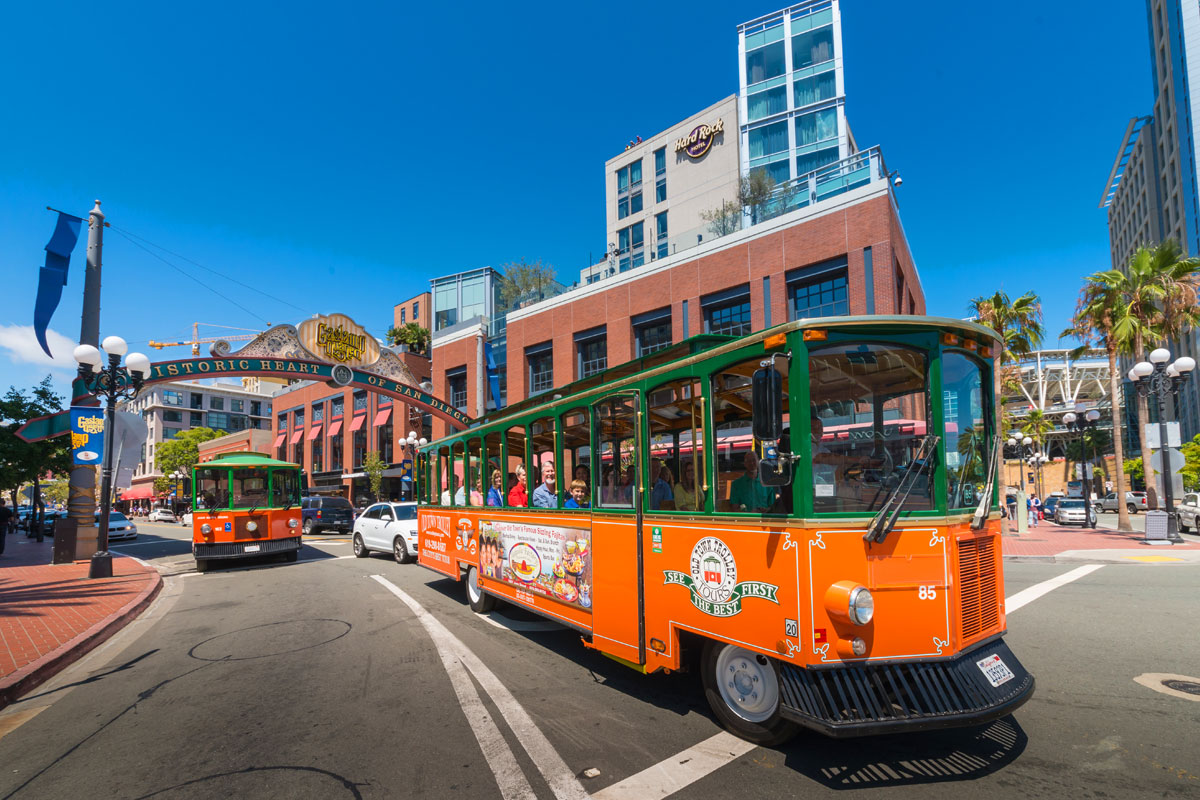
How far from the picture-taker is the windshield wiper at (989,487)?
4406 millimetres

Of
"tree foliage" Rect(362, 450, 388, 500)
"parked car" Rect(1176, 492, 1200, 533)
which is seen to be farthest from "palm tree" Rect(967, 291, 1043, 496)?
"tree foliage" Rect(362, 450, 388, 500)

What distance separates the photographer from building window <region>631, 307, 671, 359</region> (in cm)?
2803

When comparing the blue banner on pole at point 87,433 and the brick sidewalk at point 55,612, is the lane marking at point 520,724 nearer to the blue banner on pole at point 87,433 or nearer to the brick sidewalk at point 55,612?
the brick sidewalk at point 55,612

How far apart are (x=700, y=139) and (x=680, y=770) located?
4828 centimetres

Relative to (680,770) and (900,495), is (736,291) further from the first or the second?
(680,770)

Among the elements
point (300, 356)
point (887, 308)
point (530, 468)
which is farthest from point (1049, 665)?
point (300, 356)

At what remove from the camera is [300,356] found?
23203 mm

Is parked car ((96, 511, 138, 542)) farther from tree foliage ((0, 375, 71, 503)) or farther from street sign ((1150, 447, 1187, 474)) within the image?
street sign ((1150, 447, 1187, 474))

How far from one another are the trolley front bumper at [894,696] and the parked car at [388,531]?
13.5 meters

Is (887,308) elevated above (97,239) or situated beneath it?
situated beneath

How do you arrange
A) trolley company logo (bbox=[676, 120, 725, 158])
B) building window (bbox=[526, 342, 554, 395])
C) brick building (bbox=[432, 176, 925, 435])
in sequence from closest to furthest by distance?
brick building (bbox=[432, 176, 925, 435]) → building window (bbox=[526, 342, 554, 395]) → trolley company logo (bbox=[676, 120, 725, 158])

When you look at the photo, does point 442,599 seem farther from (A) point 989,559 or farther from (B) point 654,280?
(B) point 654,280

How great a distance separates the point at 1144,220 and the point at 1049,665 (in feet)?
287

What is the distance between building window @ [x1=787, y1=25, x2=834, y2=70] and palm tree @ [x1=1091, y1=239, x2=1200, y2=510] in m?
29.4
